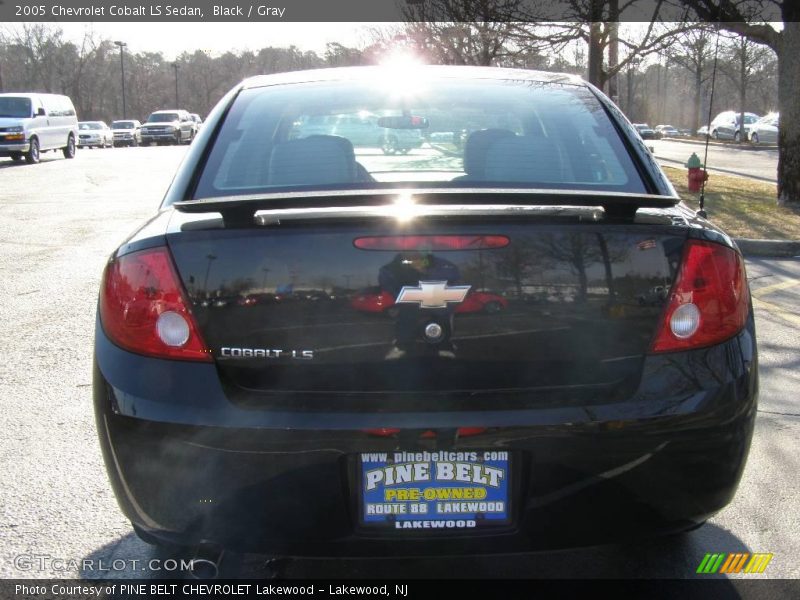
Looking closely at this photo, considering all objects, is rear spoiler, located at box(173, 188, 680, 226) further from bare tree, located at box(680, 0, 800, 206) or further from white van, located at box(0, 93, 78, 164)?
white van, located at box(0, 93, 78, 164)

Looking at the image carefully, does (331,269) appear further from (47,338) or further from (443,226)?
(47,338)

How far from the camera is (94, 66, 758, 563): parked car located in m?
2.09

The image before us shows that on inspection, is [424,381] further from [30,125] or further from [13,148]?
[30,125]

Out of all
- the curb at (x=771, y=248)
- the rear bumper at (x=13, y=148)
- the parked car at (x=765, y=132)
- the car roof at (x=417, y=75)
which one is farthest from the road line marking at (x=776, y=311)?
the parked car at (x=765, y=132)

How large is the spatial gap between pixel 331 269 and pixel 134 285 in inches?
22.0

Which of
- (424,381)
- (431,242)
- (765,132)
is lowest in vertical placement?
(424,381)

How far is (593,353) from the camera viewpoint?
2.17m

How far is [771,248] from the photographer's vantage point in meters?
9.27

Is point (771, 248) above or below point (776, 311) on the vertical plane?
above

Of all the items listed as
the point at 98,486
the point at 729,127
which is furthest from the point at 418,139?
the point at 729,127

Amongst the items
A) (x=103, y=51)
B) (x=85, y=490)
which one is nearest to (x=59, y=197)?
(x=85, y=490)

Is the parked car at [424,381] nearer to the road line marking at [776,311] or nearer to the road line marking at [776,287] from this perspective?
the road line marking at [776,311]

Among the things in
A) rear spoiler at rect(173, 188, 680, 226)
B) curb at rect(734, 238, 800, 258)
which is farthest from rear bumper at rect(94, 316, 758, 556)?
curb at rect(734, 238, 800, 258)

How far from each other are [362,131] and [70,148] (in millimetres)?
29189
